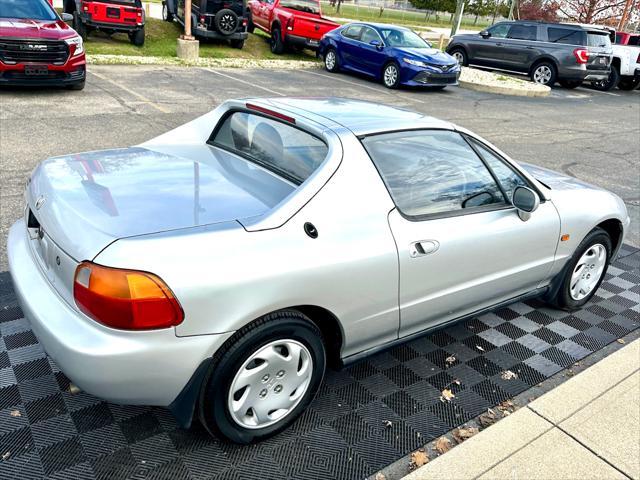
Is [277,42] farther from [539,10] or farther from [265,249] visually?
[539,10]

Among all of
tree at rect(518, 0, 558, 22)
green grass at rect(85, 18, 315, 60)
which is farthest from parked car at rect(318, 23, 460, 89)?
tree at rect(518, 0, 558, 22)

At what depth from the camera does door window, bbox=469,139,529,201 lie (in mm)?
3443

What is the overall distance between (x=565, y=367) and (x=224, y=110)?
2.72 metres

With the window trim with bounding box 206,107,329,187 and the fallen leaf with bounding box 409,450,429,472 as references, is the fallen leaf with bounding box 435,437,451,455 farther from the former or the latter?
the window trim with bounding box 206,107,329,187

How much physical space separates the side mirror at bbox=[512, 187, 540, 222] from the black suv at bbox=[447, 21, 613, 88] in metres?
15.7

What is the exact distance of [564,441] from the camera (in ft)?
9.36

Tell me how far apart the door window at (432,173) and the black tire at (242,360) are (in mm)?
828

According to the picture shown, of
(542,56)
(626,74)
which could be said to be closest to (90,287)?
(542,56)

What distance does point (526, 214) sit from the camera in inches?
133

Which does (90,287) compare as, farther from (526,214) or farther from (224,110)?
(526,214)

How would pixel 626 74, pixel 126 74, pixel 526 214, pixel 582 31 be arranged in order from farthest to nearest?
pixel 626 74, pixel 582 31, pixel 126 74, pixel 526 214

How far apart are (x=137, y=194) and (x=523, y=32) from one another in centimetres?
1775

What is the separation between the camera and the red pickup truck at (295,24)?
17.0 meters

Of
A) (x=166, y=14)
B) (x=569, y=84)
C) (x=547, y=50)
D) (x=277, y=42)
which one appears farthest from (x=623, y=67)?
(x=166, y=14)
